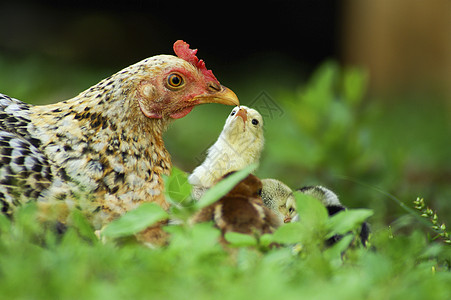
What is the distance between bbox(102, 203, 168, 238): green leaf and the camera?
2076 mm

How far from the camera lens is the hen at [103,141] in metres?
2.74

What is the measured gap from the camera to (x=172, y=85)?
3.20m

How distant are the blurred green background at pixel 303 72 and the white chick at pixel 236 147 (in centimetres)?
38

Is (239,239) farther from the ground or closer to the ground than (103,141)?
closer to the ground

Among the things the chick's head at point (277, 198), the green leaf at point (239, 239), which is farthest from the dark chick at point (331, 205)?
the green leaf at point (239, 239)

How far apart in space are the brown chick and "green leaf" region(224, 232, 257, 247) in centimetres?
11

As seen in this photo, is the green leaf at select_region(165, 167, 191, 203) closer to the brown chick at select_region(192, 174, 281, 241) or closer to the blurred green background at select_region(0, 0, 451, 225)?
the brown chick at select_region(192, 174, 281, 241)

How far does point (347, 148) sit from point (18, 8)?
7.94 meters

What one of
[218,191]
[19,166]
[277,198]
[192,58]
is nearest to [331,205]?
[277,198]

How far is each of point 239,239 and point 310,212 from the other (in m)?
0.27

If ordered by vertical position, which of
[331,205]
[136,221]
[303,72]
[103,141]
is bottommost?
[136,221]

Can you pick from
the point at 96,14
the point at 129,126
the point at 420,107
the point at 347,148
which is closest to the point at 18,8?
the point at 96,14

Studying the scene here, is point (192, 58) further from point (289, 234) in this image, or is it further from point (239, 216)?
point (289, 234)

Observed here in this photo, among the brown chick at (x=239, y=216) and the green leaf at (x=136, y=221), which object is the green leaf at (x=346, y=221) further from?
the green leaf at (x=136, y=221)
